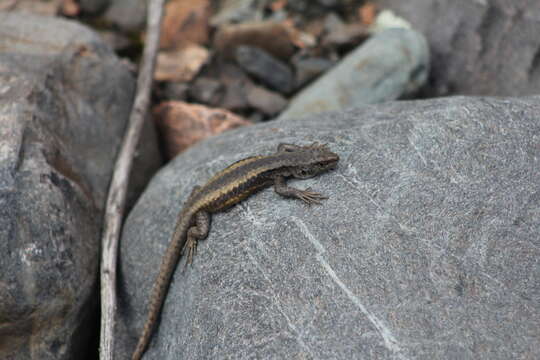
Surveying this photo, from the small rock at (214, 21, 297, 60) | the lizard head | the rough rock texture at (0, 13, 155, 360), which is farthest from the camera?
the small rock at (214, 21, 297, 60)

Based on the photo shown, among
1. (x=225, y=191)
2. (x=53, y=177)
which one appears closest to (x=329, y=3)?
(x=225, y=191)

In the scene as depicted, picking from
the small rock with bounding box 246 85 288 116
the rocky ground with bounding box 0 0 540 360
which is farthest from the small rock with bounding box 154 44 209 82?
the rocky ground with bounding box 0 0 540 360

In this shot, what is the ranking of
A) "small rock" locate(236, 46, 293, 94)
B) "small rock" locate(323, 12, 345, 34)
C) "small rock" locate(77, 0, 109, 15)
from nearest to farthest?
"small rock" locate(236, 46, 293, 94) → "small rock" locate(323, 12, 345, 34) → "small rock" locate(77, 0, 109, 15)

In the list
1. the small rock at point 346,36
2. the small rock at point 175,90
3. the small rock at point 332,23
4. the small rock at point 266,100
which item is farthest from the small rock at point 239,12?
the small rock at point 266,100

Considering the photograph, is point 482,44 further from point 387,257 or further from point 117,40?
point 117,40

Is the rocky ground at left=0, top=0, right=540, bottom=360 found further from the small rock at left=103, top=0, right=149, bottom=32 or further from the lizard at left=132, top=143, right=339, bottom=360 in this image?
the small rock at left=103, top=0, right=149, bottom=32
